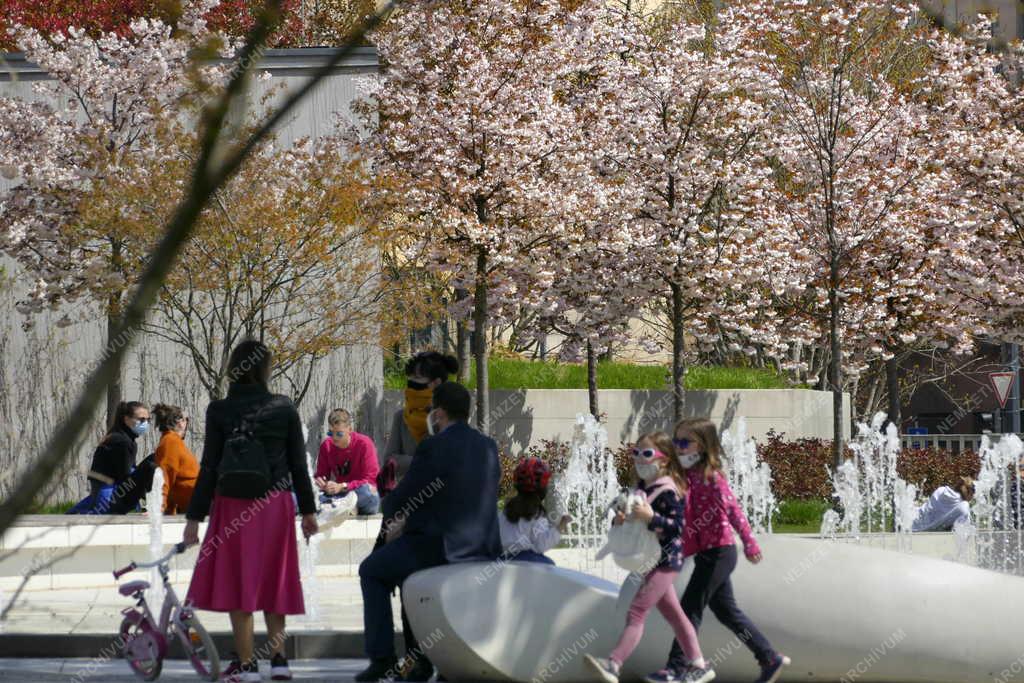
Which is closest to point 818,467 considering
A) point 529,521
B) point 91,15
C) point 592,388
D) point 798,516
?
point 798,516

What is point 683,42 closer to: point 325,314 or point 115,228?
point 325,314

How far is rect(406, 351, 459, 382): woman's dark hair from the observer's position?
862 cm

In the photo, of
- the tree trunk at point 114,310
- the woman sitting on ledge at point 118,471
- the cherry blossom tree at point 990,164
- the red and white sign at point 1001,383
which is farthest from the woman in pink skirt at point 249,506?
the red and white sign at point 1001,383

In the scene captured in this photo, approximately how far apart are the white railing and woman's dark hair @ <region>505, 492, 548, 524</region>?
2037cm

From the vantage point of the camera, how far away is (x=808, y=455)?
81.7 feet

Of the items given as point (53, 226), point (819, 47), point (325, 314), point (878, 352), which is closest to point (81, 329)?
point (53, 226)

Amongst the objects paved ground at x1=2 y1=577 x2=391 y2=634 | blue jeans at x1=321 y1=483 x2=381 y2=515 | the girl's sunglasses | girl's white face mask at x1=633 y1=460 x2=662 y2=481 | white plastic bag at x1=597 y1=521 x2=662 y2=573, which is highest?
the girl's sunglasses

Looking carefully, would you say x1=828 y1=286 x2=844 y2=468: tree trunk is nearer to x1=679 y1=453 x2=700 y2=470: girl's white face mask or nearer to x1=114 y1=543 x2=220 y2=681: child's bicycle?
x1=679 y1=453 x2=700 y2=470: girl's white face mask

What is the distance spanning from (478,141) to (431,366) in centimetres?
1670

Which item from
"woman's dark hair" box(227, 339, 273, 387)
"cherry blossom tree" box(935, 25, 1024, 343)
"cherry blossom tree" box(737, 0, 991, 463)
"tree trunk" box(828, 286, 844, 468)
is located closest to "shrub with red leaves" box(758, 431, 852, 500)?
"tree trunk" box(828, 286, 844, 468)

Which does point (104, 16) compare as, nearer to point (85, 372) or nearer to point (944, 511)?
point (85, 372)

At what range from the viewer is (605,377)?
→ 95.2 ft

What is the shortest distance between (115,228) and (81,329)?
314cm

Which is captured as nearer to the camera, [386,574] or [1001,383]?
[386,574]
